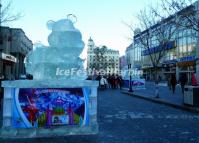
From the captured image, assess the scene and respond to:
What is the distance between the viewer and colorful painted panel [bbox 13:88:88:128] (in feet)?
27.8

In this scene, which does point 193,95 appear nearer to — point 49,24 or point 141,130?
point 141,130

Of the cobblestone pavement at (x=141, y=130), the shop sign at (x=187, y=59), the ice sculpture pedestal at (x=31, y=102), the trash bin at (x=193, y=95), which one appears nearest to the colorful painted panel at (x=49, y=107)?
the ice sculpture pedestal at (x=31, y=102)

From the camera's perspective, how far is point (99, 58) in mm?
87250

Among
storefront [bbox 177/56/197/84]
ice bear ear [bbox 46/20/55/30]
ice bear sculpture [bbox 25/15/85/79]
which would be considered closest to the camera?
ice bear sculpture [bbox 25/15/85/79]

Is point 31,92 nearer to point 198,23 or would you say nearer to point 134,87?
point 198,23

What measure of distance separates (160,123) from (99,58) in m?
76.5

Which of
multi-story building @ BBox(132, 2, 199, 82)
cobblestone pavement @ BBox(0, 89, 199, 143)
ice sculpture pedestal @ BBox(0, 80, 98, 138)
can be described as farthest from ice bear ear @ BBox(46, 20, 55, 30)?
multi-story building @ BBox(132, 2, 199, 82)

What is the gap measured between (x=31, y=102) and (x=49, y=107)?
47 cm

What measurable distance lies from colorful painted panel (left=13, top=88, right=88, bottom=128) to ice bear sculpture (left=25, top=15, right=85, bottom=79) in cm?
89

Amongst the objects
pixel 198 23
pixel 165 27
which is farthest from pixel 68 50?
pixel 165 27

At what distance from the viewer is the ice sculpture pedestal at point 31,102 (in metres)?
8.41

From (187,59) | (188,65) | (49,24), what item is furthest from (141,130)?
(187,59)

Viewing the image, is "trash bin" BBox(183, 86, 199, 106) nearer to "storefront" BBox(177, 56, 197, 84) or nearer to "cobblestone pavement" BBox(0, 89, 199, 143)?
"cobblestone pavement" BBox(0, 89, 199, 143)

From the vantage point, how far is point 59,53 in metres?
9.55
